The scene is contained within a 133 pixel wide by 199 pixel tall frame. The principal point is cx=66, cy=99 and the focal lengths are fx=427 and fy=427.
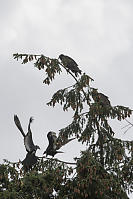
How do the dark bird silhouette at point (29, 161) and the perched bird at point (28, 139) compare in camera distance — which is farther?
the perched bird at point (28, 139)

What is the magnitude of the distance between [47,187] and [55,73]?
3034 mm

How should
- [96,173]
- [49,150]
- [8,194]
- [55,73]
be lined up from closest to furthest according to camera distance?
[96,173] → [8,194] → [55,73] → [49,150]

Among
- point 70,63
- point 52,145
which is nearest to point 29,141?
point 52,145

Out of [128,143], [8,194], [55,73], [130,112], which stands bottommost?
[8,194]

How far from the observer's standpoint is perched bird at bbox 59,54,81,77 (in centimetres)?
1203

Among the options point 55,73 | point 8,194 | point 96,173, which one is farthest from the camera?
point 55,73

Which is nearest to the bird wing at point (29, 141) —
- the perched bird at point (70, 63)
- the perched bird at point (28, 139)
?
the perched bird at point (28, 139)

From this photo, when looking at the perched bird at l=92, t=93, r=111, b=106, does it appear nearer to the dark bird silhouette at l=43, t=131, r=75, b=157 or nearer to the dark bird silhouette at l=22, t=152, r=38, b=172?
the dark bird silhouette at l=43, t=131, r=75, b=157

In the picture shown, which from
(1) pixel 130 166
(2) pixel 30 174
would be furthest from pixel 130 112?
(2) pixel 30 174

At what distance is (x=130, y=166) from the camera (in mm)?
10609

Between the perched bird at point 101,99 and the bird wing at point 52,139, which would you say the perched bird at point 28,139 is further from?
the perched bird at point 101,99

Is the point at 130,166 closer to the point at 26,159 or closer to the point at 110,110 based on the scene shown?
the point at 110,110

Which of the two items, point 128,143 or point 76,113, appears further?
point 76,113

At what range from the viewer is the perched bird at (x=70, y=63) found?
12.0 meters
